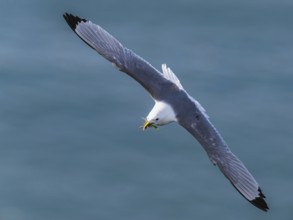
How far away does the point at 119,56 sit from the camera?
20828 mm

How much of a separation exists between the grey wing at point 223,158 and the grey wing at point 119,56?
0.69 metres

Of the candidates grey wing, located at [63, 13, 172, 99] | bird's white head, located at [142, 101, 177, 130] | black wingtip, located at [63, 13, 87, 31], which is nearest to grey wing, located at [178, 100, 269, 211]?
bird's white head, located at [142, 101, 177, 130]

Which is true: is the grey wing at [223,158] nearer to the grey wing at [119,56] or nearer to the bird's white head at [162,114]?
the bird's white head at [162,114]

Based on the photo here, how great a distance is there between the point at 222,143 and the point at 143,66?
1707mm

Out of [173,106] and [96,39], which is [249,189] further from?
[96,39]

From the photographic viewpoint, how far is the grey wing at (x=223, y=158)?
19.8 meters

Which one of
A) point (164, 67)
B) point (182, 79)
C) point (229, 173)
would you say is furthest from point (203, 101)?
point (229, 173)

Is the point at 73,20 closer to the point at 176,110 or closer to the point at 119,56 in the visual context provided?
the point at 119,56

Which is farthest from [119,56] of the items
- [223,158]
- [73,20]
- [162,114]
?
[223,158]

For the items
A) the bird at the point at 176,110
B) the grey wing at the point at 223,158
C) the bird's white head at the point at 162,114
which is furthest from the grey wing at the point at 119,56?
the grey wing at the point at 223,158

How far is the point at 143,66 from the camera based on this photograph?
20.8 m

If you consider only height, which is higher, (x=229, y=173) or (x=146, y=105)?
(x=146, y=105)

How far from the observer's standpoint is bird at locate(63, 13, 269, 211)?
1989 centimetres

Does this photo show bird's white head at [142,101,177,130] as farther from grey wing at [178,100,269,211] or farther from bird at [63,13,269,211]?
grey wing at [178,100,269,211]
